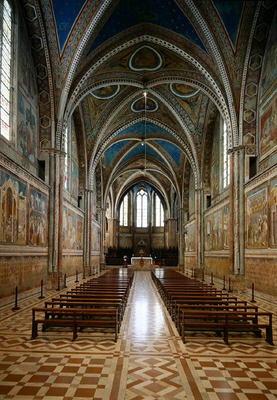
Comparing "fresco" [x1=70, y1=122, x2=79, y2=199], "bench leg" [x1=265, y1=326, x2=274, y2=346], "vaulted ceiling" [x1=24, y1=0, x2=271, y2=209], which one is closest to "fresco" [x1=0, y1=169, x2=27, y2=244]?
"vaulted ceiling" [x1=24, y1=0, x2=271, y2=209]

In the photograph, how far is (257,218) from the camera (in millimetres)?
18469

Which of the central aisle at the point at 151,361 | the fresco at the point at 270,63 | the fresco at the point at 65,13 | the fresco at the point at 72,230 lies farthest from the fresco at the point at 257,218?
the fresco at the point at 65,13

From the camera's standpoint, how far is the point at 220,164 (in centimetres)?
2738

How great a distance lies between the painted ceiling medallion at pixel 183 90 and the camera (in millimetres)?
26516

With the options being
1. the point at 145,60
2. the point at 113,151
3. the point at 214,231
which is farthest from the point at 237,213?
the point at 113,151

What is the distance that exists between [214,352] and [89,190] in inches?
994

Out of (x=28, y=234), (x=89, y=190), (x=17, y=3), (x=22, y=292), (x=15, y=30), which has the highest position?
→ (x=17, y=3)

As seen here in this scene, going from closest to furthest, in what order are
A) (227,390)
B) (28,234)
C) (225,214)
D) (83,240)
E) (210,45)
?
1. (227,390)
2. (28,234)
3. (210,45)
4. (225,214)
5. (83,240)

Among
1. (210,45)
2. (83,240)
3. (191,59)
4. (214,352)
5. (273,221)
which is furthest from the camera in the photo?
(83,240)

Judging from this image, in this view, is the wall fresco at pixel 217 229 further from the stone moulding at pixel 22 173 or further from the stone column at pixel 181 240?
the stone column at pixel 181 240

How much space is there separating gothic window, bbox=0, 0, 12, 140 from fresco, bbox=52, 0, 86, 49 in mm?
2524

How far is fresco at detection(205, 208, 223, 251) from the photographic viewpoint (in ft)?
84.9

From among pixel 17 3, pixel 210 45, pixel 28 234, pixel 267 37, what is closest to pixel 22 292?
pixel 28 234

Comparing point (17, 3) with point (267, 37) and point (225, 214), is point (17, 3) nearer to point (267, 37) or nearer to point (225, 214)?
point (267, 37)
